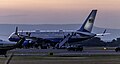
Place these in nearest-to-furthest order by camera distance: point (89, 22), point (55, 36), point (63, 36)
Answer: point (89, 22)
point (63, 36)
point (55, 36)

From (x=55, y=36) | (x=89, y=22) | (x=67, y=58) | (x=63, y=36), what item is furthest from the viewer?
(x=55, y=36)

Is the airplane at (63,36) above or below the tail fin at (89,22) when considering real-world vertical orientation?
below

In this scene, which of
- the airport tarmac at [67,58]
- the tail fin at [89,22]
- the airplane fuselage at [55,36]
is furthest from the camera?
the airplane fuselage at [55,36]

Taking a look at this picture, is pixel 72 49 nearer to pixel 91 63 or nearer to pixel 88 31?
pixel 88 31

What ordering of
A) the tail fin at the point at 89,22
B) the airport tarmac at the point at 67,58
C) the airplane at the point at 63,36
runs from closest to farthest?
1. the airport tarmac at the point at 67,58
2. the tail fin at the point at 89,22
3. the airplane at the point at 63,36

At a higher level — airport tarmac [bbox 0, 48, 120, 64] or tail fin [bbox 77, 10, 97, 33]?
tail fin [bbox 77, 10, 97, 33]

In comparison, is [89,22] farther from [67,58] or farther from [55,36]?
[67,58]

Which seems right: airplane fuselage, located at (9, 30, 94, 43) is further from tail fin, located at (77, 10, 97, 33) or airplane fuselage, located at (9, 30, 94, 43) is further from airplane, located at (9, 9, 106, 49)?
tail fin, located at (77, 10, 97, 33)

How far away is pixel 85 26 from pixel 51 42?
1253cm

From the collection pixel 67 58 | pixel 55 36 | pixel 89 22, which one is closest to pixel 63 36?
pixel 55 36

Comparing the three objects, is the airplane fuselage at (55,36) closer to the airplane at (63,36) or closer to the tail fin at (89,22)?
the airplane at (63,36)

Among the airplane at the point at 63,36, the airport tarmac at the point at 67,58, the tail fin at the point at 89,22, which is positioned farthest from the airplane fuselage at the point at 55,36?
the airport tarmac at the point at 67,58

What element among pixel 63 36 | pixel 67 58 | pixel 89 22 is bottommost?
pixel 67 58

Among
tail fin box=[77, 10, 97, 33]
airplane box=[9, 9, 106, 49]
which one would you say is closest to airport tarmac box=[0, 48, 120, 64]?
airplane box=[9, 9, 106, 49]
